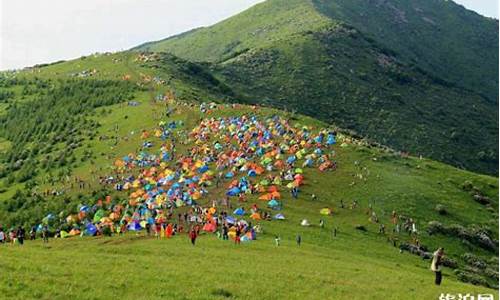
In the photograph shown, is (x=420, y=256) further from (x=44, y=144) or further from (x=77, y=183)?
(x=44, y=144)

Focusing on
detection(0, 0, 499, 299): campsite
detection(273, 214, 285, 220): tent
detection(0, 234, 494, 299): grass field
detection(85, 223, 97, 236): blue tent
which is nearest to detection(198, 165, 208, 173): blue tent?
detection(0, 0, 499, 299): campsite

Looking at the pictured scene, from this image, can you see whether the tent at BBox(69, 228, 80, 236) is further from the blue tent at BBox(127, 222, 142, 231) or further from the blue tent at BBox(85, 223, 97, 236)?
the blue tent at BBox(127, 222, 142, 231)

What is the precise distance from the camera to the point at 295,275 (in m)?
41.8

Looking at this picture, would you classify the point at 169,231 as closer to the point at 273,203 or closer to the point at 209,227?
the point at 209,227

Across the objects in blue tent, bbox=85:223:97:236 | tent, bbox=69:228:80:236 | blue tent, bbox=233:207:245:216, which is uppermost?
blue tent, bbox=233:207:245:216

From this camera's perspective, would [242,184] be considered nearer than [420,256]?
No

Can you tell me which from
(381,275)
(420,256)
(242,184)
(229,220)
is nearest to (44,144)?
(242,184)

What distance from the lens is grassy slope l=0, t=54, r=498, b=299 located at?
113 feet

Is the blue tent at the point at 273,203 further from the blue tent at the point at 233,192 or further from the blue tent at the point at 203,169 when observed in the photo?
the blue tent at the point at 203,169

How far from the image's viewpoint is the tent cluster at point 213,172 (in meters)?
73.7

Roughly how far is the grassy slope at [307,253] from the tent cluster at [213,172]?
357 cm

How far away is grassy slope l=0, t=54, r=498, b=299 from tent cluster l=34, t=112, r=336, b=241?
357cm

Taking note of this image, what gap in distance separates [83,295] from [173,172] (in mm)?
63720

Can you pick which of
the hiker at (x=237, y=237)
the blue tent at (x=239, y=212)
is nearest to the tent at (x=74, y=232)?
the blue tent at (x=239, y=212)
